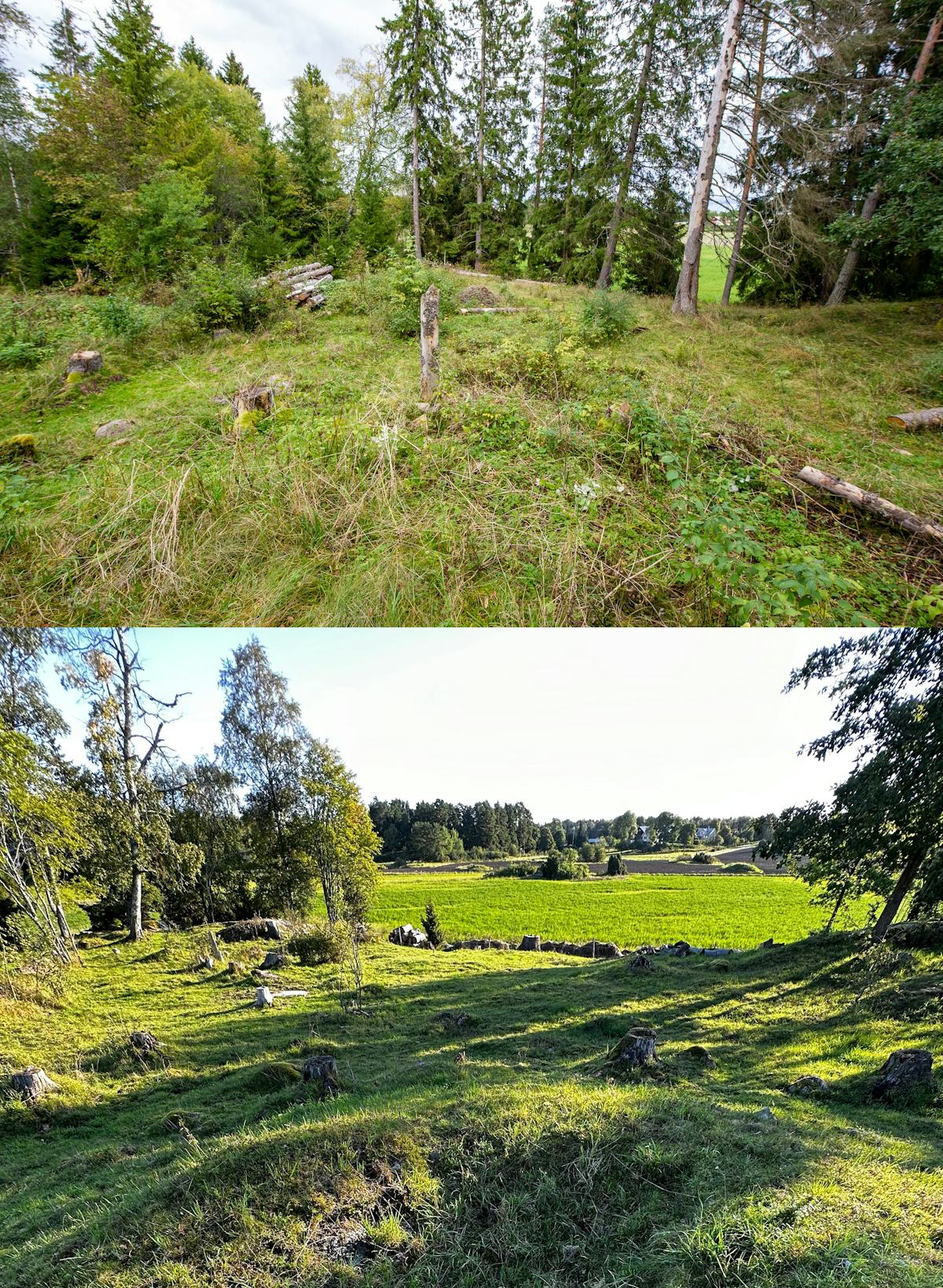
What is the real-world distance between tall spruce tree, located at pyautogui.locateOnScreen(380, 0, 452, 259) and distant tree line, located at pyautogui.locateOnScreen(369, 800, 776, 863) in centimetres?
2532

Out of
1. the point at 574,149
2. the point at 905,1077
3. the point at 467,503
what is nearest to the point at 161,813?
the point at 467,503

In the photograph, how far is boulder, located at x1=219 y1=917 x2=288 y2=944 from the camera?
1218 centimetres

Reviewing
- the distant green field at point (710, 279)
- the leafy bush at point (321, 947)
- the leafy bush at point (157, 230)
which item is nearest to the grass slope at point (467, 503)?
the leafy bush at point (157, 230)

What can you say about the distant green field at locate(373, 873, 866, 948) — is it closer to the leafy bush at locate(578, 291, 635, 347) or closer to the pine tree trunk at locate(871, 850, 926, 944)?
the pine tree trunk at locate(871, 850, 926, 944)

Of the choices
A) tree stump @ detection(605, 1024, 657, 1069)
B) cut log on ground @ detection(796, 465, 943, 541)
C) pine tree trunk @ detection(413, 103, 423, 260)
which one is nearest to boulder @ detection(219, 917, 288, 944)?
tree stump @ detection(605, 1024, 657, 1069)

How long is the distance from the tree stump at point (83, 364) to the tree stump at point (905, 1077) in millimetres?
13236

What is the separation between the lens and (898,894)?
7578 millimetres

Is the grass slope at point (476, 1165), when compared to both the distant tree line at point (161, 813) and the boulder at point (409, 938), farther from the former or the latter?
the boulder at point (409, 938)

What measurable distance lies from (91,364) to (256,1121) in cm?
1071

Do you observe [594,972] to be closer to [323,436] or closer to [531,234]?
[323,436]

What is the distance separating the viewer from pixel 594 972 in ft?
31.8

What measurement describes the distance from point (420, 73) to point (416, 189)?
10.2 feet

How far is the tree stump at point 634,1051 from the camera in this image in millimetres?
4766

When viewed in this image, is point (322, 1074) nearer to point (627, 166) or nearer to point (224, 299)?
point (224, 299)
